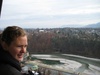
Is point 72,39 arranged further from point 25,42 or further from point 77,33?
point 25,42

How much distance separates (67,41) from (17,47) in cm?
214

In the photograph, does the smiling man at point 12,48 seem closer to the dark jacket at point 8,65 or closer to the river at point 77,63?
the dark jacket at point 8,65

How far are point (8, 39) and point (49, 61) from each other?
251 centimetres

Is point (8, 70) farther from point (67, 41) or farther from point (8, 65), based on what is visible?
point (67, 41)

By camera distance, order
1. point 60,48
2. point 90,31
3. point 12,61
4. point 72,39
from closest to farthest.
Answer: point 12,61
point 90,31
point 72,39
point 60,48

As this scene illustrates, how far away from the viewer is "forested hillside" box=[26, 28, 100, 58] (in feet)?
8.41

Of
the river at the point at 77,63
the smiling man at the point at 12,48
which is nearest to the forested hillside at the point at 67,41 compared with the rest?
the river at the point at 77,63

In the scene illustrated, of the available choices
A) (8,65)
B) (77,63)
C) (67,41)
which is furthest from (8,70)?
(77,63)

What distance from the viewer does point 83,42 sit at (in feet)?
8.74

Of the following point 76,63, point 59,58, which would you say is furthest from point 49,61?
point 76,63

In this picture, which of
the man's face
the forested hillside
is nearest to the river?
the forested hillside

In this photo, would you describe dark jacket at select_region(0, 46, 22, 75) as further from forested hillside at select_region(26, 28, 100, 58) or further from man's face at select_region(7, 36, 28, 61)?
forested hillside at select_region(26, 28, 100, 58)

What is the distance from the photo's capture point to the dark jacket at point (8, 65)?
618 mm

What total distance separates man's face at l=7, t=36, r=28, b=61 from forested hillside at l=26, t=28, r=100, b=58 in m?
1.75
